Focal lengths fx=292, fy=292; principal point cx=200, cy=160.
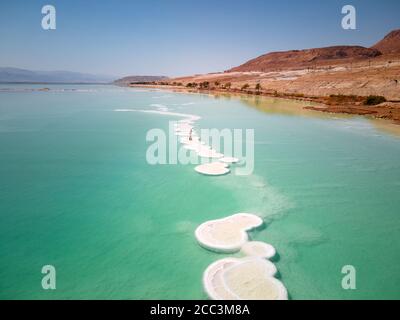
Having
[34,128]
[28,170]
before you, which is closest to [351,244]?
[28,170]

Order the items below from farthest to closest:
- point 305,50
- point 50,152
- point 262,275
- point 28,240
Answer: point 305,50
point 50,152
point 28,240
point 262,275

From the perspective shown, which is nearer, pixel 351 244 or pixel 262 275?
pixel 262 275

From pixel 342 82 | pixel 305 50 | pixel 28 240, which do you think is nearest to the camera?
pixel 28 240

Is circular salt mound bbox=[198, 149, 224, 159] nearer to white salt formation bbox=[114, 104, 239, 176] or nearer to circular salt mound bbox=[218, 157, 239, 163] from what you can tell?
white salt formation bbox=[114, 104, 239, 176]

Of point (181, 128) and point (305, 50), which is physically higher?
point (305, 50)

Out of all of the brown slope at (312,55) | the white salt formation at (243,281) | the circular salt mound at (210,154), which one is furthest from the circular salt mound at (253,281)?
the brown slope at (312,55)

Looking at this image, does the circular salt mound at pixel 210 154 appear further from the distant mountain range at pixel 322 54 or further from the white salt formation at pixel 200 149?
the distant mountain range at pixel 322 54
